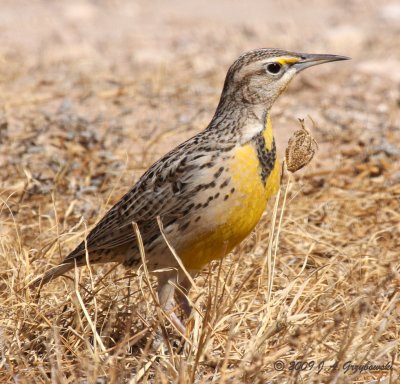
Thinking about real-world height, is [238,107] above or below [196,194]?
above

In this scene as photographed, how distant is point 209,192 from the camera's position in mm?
3805

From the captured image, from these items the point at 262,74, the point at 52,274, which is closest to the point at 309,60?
the point at 262,74

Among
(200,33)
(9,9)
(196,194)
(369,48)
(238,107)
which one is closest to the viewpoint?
(196,194)

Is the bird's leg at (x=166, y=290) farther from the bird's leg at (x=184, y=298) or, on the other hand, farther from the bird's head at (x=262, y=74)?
the bird's head at (x=262, y=74)

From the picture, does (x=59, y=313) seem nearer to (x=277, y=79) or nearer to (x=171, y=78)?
(x=277, y=79)

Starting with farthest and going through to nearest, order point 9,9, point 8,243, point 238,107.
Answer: point 9,9
point 8,243
point 238,107

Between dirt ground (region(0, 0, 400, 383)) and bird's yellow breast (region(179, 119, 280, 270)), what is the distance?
110 mm

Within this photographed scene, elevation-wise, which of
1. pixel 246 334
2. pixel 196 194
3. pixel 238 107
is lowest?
pixel 246 334

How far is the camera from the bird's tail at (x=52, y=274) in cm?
411

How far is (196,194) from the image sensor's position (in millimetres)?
3844

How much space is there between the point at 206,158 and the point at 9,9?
349 inches

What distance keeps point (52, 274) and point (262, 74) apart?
1243mm

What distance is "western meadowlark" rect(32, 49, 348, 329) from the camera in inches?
149

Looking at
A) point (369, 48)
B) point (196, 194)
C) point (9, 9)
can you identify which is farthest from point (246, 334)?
point (9, 9)
